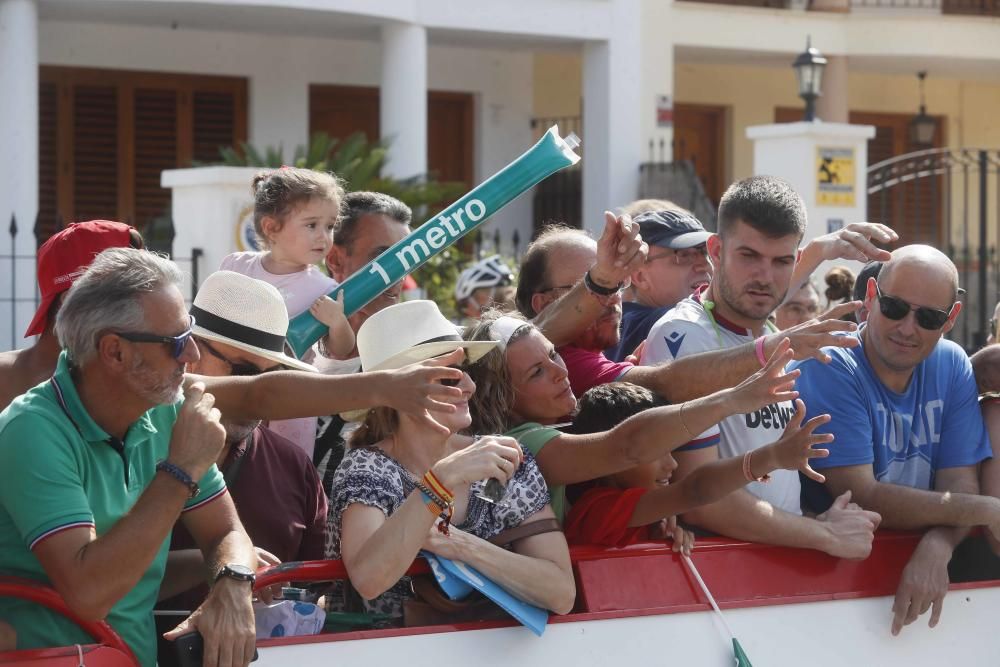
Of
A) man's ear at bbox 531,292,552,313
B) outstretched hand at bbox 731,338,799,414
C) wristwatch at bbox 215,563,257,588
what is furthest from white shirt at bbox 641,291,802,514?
wristwatch at bbox 215,563,257,588

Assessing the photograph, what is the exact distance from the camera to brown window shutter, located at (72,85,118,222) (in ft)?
53.5

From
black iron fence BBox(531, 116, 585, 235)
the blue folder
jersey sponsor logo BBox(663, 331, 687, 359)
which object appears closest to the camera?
the blue folder

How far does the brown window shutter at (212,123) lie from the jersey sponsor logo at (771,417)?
13.0 m

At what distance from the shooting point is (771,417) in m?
4.41

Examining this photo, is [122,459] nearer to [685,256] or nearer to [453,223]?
[453,223]

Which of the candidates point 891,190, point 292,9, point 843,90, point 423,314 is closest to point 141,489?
point 423,314

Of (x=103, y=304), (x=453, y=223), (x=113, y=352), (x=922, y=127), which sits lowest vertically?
(x=113, y=352)

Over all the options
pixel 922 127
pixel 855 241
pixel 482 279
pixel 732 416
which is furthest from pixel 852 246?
pixel 922 127

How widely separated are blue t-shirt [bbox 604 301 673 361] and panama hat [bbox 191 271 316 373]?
1340 mm

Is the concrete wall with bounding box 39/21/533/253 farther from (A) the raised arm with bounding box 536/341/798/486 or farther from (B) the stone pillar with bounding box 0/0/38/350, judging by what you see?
(A) the raised arm with bounding box 536/341/798/486

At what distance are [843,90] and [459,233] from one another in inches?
576

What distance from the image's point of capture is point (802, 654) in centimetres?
414

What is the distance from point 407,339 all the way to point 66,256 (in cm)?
103

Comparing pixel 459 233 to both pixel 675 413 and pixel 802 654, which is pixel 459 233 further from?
pixel 802 654
